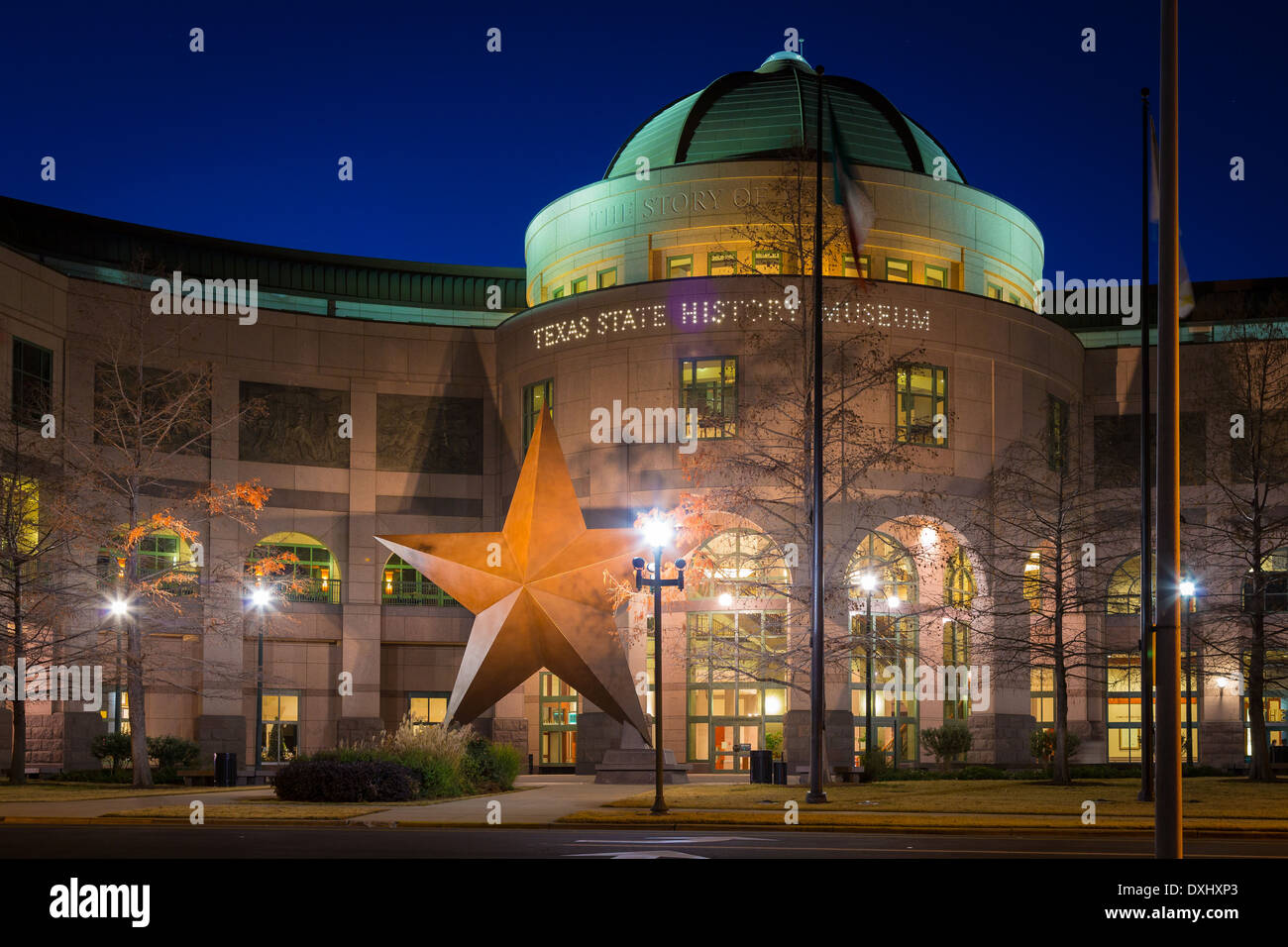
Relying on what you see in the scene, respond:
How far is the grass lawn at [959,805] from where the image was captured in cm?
2527

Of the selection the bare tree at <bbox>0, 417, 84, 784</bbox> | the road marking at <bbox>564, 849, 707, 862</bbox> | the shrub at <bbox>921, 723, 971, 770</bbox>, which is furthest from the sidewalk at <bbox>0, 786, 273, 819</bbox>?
the shrub at <bbox>921, 723, 971, 770</bbox>

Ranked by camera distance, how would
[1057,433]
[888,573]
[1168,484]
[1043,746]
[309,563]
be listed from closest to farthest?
[1168,484] → [1043,746] → [888,573] → [1057,433] → [309,563]

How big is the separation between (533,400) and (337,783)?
2677cm

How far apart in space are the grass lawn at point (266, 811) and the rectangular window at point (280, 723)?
2688 centimetres

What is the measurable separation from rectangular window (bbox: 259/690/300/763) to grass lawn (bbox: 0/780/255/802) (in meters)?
14.4

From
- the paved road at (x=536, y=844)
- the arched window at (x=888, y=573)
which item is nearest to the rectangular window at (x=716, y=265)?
the arched window at (x=888, y=573)

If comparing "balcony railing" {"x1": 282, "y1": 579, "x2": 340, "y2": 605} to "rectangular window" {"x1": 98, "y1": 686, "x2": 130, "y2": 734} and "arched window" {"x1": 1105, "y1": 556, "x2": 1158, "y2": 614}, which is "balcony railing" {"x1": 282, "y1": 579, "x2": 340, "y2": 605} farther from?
"arched window" {"x1": 1105, "y1": 556, "x2": 1158, "y2": 614}

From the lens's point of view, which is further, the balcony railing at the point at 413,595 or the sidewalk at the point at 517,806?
the balcony railing at the point at 413,595

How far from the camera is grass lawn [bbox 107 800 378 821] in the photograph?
2617cm

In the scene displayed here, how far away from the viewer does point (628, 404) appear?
170 feet

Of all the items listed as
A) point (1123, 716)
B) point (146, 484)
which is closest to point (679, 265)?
point (146, 484)

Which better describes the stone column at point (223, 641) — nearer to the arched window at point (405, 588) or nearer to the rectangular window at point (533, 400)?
the arched window at point (405, 588)

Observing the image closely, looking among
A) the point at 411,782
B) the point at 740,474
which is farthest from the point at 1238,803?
the point at 740,474

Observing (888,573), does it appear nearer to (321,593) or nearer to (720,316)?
(720,316)
